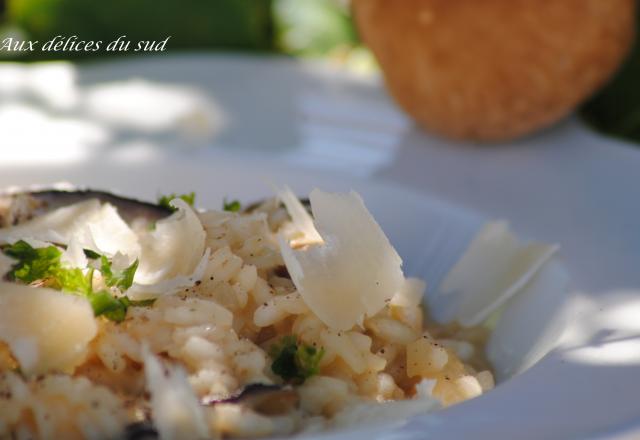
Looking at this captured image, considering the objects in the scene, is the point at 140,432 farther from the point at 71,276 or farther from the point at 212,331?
the point at 71,276

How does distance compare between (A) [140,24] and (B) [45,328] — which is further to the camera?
(A) [140,24]

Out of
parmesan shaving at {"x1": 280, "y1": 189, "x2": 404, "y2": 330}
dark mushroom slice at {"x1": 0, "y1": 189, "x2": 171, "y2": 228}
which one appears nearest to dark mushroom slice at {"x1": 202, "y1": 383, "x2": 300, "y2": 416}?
parmesan shaving at {"x1": 280, "y1": 189, "x2": 404, "y2": 330}

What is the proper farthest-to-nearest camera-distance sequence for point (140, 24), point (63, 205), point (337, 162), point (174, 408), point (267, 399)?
1. point (140, 24)
2. point (337, 162)
3. point (63, 205)
4. point (267, 399)
5. point (174, 408)

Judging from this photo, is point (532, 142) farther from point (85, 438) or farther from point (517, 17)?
point (85, 438)

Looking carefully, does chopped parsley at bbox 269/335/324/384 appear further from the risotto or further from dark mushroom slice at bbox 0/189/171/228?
dark mushroom slice at bbox 0/189/171/228

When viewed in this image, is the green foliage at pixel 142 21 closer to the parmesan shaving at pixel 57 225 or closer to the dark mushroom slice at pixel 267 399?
the parmesan shaving at pixel 57 225

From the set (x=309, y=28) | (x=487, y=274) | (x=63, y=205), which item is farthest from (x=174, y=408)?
(x=309, y=28)
